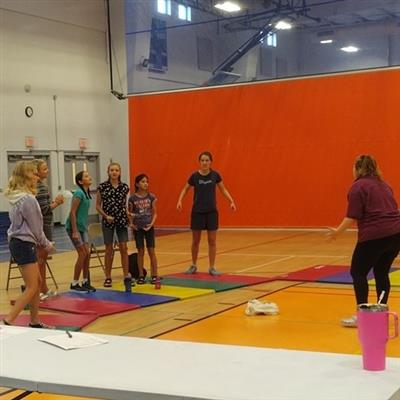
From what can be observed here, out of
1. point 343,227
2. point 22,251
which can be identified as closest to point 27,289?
point 22,251

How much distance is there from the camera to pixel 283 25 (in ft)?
48.9

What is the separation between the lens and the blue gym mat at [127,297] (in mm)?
6758

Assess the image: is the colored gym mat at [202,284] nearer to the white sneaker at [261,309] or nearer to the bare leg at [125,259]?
the bare leg at [125,259]

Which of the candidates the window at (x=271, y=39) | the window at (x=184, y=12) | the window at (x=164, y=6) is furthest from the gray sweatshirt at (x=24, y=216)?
the window at (x=164, y=6)

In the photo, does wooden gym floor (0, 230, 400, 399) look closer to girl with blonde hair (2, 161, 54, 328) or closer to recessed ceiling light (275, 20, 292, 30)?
girl with blonde hair (2, 161, 54, 328)

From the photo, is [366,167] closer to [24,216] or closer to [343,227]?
[343,227]

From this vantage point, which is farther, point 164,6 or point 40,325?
point 164,6

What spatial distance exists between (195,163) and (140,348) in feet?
44.7

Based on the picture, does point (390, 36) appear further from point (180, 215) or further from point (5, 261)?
point (5, 261)

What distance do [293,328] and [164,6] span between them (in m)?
12.7

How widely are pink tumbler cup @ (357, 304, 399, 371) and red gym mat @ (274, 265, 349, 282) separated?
557 centimetres

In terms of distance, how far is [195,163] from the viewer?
16.0 metres

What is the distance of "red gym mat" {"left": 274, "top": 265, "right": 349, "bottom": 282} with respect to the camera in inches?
312

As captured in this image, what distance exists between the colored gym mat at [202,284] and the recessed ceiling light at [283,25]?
28.0 ft
